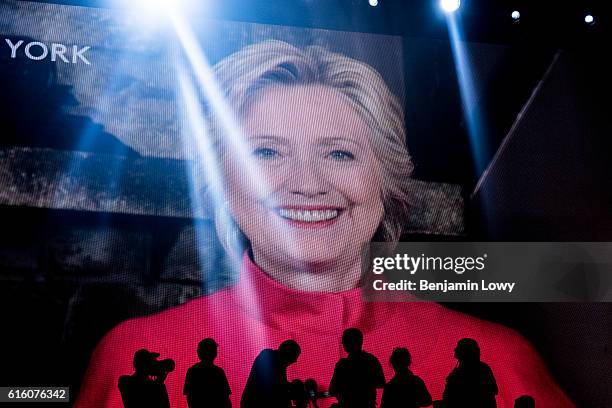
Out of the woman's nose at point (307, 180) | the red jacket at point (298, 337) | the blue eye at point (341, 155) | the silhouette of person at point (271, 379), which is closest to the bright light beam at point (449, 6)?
the blue eye at point (341, 155)

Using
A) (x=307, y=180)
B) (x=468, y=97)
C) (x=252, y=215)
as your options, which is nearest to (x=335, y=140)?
(x=307, y=180)

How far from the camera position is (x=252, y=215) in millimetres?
2340

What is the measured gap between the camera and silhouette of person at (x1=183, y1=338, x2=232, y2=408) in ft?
6.88

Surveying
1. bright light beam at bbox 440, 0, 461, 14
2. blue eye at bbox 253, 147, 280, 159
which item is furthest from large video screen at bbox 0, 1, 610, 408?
bright light beam at bbox 440, 0, 461, 14

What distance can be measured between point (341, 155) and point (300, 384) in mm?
876

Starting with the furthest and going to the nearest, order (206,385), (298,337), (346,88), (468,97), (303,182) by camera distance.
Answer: (468,97)
(346,88)
(303,182)
(298,337)
(206,385)

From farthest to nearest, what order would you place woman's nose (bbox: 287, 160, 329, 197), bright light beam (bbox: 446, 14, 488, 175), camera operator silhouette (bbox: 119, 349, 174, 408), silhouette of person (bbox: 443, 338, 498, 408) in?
bright light beam (bbox: 446, 14, 488, 175), woman's nose (bbox: 287, 160, 329, 197), silhouette of person (bbox: 443, 338, 498, 408), camera operator silhouette (bbox: 119, 349, 174, 408)

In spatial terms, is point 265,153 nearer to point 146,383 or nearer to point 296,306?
point 296,306

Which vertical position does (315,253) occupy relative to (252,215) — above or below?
below

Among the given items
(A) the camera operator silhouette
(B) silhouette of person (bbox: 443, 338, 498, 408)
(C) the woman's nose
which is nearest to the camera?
(A) the camera operator silhouette

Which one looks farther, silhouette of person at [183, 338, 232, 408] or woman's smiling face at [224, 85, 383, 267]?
woman's smiling face at [224, 85, 383, 267]

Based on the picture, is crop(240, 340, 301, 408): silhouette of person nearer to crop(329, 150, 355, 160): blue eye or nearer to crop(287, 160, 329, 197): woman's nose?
crop(287, 160, 329, 197): woman's nose

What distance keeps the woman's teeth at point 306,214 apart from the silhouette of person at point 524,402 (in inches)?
38.5

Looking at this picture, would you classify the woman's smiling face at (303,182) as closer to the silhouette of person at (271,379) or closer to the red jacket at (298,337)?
the red jacket at (298,337)
